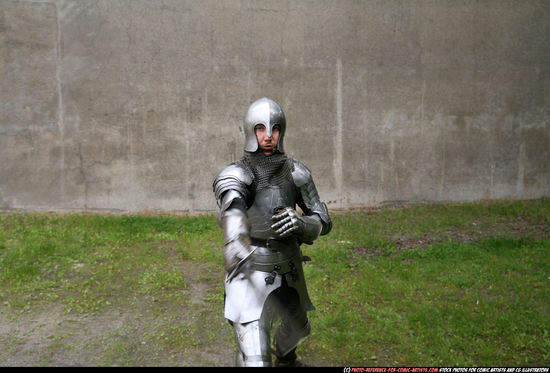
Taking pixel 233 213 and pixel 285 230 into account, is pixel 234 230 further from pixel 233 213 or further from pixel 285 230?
pixel 285 230

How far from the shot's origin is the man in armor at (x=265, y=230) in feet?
8.32

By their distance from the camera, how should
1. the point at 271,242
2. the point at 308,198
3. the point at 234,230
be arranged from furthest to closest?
1. the point at 308,198
2. the point at 271,242
3. the point at 234,230

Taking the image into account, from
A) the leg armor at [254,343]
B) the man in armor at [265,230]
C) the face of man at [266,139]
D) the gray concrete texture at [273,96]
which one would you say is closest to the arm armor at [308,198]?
the man in armor at [265,230]

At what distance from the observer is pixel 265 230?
2.77 meters

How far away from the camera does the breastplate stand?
2773mm

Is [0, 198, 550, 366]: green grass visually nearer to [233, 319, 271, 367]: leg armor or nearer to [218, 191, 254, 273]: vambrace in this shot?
[233, 319, 271, 367]: leg armor

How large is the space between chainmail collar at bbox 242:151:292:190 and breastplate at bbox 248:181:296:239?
0.04 m

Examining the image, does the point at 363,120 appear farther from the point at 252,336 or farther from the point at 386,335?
the point at 252,336

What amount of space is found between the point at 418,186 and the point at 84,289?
6.49 metres

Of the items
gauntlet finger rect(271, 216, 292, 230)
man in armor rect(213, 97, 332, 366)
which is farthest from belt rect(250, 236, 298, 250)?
gauntlet finger rect(271, 216, 292, 230)

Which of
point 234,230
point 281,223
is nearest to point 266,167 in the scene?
point 281,223

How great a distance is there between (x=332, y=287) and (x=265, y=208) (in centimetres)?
289

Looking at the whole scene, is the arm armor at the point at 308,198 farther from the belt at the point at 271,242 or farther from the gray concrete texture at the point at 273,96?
the gray concrete texture at the point at 273,96

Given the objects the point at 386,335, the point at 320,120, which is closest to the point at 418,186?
the point at 320,120
